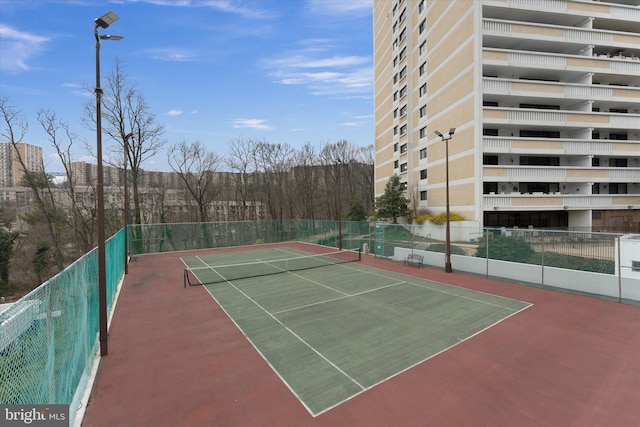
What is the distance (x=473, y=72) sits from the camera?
28.4 m

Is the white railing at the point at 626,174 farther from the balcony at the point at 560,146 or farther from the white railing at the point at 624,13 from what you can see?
the white railing at the point at 624,13

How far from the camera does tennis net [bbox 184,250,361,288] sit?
17.1 m

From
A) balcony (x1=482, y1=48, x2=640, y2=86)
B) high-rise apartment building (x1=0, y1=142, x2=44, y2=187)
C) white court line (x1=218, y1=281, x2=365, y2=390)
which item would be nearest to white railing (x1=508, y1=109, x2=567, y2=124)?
balcony (x1=482, y1=48, x2=640, y2=86)

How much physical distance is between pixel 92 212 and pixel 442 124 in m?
42.2

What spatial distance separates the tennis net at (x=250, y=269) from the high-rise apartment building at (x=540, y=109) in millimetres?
15281

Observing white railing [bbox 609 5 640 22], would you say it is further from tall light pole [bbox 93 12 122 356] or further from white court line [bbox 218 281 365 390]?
tall light pole [bbox 93 12 122 356]

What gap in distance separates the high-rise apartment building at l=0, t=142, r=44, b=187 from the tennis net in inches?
1070

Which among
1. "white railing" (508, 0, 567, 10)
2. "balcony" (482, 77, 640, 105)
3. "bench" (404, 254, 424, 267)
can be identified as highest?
"white railing" (508, 0, 567, 10)

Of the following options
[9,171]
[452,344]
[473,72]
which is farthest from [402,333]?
[9,171]

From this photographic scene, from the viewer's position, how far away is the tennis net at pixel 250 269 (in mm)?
17138

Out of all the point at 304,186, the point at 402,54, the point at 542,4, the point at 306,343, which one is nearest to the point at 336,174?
the point at 304,186

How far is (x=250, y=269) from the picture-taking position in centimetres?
2008

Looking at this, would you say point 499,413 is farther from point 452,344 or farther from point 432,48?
point 432,48

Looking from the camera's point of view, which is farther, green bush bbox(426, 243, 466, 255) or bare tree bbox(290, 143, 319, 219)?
bare tree bbox(290, 143, 319, 219)
